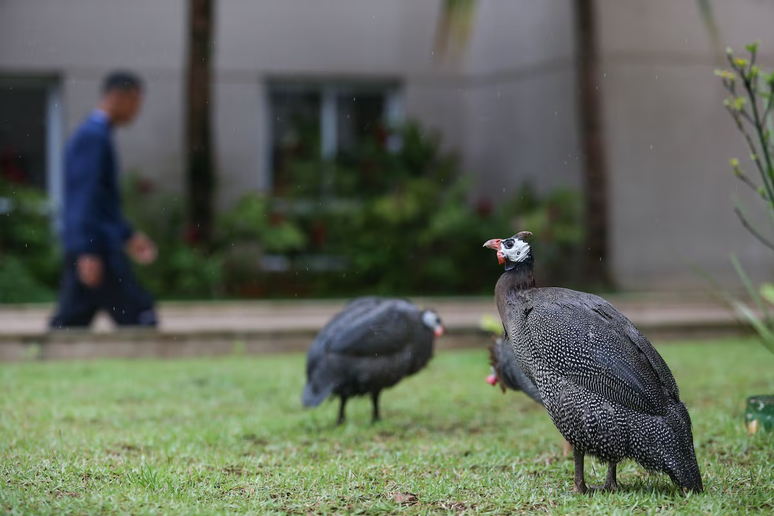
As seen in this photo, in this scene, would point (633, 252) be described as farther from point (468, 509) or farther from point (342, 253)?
point (468, 509)

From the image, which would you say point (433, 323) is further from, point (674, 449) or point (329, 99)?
point (329, 99)

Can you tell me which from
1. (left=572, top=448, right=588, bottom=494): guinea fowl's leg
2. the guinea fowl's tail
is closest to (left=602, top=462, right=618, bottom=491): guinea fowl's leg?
(left=572, top=448, right=588, bottom=494): guinea fowl's leg

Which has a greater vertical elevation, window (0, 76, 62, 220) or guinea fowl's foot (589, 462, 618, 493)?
window (0, 76, 62, 220)

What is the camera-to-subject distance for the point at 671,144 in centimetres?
1246

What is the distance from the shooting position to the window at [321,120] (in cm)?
1341

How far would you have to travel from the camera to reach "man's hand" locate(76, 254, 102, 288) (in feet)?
25.2

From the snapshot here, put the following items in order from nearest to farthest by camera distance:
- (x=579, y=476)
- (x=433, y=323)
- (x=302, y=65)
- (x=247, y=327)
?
1. (x=579, y=476)
2. (x=433, y=323)
3. (x=247, y=327)
4. (x=302, y=65)

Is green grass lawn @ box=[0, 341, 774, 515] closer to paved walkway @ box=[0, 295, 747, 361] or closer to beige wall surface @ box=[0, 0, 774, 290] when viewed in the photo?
paved walkway @ box=[0, 295, 747, 361]

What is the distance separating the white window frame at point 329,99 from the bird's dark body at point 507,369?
28.6 feet

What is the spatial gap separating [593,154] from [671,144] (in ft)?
3.93

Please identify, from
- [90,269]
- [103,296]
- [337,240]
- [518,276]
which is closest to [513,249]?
[518,276]

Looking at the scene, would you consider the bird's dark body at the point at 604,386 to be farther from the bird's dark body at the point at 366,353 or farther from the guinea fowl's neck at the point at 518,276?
the bird's dark body at the point at 366,353

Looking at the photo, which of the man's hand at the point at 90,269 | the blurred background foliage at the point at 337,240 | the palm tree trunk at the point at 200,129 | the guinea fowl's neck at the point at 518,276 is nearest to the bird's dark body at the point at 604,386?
the guinea fowl's neck at the point at 518,276

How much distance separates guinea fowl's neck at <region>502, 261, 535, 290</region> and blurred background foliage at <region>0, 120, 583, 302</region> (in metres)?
7.62
